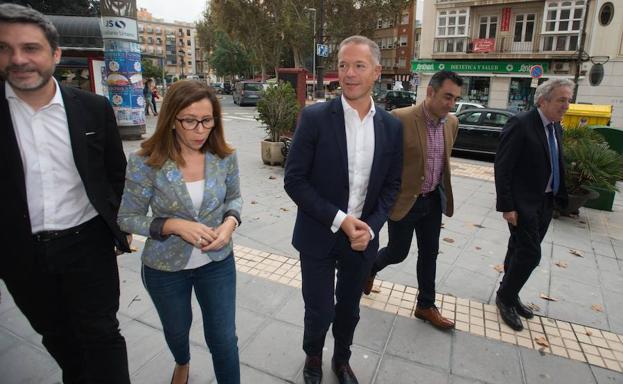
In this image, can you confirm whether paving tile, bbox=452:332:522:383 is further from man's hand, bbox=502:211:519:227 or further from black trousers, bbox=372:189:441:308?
man's hand, bbox=502:211:519:227

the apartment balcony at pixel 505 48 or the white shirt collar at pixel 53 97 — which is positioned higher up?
the apartment balcony at pixel 505 48

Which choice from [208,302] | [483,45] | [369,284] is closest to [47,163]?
[208,302]

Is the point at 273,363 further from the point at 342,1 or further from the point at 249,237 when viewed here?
the point at 342,1

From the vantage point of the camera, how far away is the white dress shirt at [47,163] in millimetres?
1838

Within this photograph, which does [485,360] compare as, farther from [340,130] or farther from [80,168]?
[80,168]

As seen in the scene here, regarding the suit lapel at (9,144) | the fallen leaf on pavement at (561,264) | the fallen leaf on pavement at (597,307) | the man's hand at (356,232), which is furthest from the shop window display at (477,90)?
the suit lapel at (9,144)

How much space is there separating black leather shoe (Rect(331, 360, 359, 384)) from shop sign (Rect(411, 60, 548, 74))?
28664 mm

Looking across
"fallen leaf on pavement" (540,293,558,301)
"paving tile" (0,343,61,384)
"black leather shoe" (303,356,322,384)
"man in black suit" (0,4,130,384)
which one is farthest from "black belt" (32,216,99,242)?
"fallen leaf on pavement" (540,293,558,301)

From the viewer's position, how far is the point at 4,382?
2.49 m

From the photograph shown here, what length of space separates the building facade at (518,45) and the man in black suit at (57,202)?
26590 mm

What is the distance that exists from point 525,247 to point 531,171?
587 millimetres

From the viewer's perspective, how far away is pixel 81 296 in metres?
2.00

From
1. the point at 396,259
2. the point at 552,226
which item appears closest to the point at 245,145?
the point at 552,226

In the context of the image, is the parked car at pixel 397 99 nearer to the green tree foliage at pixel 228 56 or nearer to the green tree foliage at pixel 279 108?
the green tree foliage at pixel 279 108
